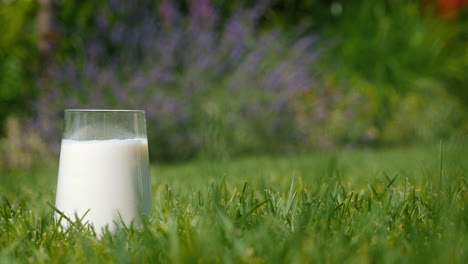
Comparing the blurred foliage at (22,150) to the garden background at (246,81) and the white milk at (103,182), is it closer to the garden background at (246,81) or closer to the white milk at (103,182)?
the garden background at (246,81)

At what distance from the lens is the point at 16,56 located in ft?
17.2

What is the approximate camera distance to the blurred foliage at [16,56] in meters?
5.01

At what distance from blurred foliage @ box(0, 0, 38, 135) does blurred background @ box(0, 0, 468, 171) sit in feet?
0.04

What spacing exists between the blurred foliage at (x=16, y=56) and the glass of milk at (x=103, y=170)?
3.92 metres

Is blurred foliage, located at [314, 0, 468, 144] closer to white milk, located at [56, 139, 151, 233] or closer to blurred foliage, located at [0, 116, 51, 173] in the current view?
blurred foliage, located at [0, 116, 51, 173]

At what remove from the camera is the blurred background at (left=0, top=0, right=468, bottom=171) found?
4902 millimetres

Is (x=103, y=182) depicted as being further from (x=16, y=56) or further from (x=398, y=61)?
(x=398, y=61)

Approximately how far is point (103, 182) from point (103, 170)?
0.03 meters

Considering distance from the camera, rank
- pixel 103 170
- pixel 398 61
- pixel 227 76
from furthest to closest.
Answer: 1. pixel 398 61
2. pixel 227 76
3. pixel 103 170

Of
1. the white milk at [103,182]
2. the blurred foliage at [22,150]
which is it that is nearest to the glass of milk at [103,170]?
the white milk at [103,182]

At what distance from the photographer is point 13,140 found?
438 cm

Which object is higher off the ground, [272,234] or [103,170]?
[103,170]

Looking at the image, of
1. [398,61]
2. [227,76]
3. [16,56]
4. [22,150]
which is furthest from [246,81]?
[398,61]

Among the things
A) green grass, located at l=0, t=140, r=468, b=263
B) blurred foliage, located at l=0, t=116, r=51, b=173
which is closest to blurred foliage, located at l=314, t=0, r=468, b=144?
blurred foliage, located at l=0, t=116, r=51, b=173
